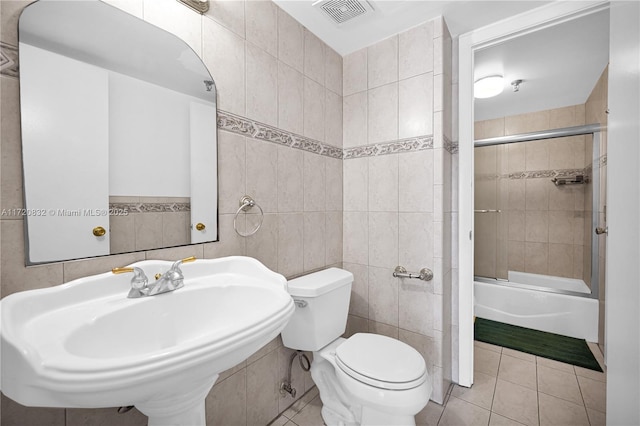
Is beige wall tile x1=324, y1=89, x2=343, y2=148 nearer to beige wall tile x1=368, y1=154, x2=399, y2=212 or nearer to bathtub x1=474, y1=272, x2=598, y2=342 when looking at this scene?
beige wall tile x1=368, y1=154, x2=399, y2=212

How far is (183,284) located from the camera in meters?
0.99

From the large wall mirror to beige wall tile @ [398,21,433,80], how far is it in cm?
117

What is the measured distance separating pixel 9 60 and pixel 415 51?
5.81 feet

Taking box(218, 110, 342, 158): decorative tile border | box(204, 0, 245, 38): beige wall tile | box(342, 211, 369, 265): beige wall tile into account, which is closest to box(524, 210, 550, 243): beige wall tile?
box(342, 211, 369, 265): beige wall tile

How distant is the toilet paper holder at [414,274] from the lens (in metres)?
1.61

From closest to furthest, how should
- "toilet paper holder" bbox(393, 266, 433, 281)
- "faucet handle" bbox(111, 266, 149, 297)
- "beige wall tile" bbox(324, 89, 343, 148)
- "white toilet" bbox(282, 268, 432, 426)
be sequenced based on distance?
"faucet handle" bbox(111, 266, 149, 297), "white toilet" bbox(282, 268, 432, 426), "toilet paper holder" bbox(393, 266, 433, 281), "beige wall tile" bbox(324, 89, 343, 148)

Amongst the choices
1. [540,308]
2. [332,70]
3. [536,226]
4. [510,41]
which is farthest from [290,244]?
[536,226]

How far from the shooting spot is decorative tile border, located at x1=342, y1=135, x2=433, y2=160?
164cm

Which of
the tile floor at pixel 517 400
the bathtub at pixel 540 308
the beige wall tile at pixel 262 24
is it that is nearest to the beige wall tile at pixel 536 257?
the bathtub at pixel 540 308

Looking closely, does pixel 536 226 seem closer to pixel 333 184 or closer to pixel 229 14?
pixel 333 184

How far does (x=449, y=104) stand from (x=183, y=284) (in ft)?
5.73

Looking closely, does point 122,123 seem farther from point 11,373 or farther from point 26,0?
point 11,373

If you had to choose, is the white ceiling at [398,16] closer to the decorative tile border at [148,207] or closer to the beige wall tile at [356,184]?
the beige wall tile at [356,184]

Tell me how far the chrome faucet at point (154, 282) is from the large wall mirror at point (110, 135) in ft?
0.40
